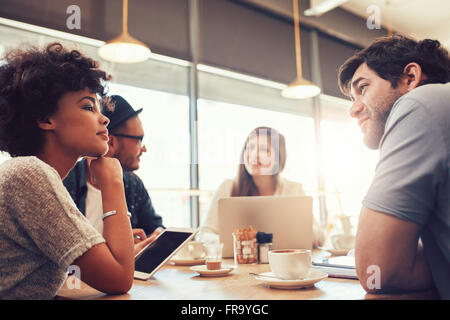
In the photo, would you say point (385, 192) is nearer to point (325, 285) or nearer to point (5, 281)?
point (325, 285)

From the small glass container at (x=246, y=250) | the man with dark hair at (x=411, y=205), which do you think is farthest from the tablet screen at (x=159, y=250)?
the man with dark hair at (x=411, y=205)

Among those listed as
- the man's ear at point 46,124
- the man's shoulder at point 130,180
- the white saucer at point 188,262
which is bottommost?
the white saucer at point 188,262

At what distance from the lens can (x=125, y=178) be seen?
8.12ft

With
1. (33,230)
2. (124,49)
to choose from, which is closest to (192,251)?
(33,230)

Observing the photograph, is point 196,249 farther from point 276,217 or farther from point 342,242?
point 342,242

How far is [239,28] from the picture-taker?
5148 millimetres

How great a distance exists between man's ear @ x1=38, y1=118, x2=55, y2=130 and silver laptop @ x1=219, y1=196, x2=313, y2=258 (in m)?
0.84

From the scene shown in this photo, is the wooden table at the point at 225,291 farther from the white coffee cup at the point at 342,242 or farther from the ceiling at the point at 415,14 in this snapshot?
the ceiling at the point at 415,14

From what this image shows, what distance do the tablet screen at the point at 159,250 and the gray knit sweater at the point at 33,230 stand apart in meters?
0.36

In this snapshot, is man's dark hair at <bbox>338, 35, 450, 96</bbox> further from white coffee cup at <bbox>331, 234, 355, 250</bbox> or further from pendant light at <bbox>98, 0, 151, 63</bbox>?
pendant light at <bbox>98, 0, 151, 63</bbox>

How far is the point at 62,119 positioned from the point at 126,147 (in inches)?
32.7

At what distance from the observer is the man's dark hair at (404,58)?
135 centimetres

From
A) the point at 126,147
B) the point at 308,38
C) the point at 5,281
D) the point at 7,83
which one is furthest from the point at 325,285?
the point at 308,38

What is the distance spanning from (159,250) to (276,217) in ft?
1.94
